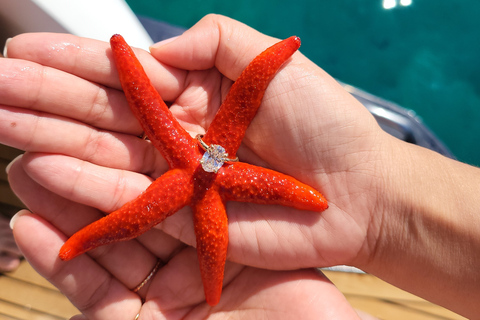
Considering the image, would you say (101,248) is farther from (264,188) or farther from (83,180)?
(264,188)

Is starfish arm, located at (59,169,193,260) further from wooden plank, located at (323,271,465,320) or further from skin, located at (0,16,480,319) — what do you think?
wooden plank, located at (323,271,465,320)

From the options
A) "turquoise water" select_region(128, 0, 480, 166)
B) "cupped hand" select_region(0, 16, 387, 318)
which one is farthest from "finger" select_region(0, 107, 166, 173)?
"turquoise water" select_region(128, 0, 480, 166)

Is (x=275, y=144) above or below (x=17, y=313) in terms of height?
above

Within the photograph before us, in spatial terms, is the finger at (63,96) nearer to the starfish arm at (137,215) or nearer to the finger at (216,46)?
the finger at (216,46)

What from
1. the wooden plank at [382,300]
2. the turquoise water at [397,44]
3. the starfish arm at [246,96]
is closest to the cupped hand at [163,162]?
the starfish arm at [246,96]

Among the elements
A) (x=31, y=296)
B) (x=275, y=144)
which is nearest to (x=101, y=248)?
(x=275, y=144)
